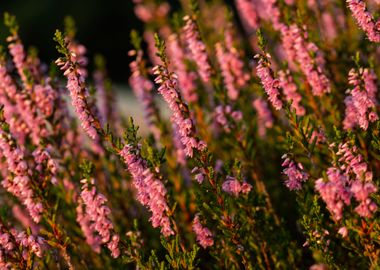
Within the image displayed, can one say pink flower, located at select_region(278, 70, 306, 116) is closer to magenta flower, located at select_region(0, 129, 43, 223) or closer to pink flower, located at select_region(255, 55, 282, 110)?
pink flower, located at select_region(255, 55, 282, 110)

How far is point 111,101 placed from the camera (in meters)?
10.6

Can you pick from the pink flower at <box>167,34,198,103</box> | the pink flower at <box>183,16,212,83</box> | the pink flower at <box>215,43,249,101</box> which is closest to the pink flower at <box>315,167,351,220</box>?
the pink flower at <box>183,16,212,83</box>

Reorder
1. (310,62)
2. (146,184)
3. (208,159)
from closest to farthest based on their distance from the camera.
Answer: (146,184) < (208,159) < (310,62)

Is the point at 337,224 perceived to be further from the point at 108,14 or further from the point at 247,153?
the point at 108,14

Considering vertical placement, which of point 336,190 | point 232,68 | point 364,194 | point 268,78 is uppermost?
point 232,68

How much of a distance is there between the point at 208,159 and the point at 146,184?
0.76 meters

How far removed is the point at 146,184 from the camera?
5.84 m

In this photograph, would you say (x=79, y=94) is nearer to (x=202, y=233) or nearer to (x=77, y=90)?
(x=77, y=90)

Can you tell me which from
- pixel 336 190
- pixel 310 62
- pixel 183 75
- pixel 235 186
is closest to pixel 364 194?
pixel 336 190

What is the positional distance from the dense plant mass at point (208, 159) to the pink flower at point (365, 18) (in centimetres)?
1

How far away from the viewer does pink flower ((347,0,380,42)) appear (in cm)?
598

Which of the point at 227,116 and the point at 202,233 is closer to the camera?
the point at 202,233

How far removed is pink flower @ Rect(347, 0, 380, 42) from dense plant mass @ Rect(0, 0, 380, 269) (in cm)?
1

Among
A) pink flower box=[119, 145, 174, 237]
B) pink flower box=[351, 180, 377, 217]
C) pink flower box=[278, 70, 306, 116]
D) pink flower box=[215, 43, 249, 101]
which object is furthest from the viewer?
pink flower box=[215, 43, 249, 101]
